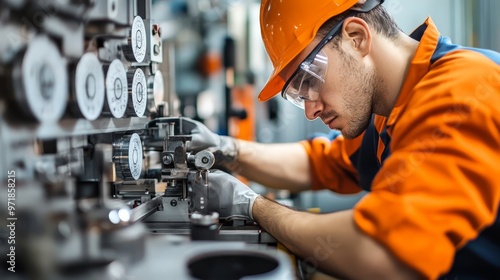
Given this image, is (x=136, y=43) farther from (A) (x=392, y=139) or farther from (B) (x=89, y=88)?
(A) (x=392, y=139)

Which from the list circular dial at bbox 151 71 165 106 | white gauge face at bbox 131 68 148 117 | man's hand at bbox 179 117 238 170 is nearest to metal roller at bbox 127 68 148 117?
white gauge face at bbox 131 68 148 117

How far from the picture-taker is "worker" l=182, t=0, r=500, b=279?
89cm

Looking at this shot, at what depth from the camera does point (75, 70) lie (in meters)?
0.88

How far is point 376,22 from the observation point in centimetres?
127

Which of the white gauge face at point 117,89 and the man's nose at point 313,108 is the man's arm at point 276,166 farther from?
the white gauge face at point 117,89

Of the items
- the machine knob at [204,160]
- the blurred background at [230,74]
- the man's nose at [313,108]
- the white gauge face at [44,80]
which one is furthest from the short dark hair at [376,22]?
the blurred background at [230,74]

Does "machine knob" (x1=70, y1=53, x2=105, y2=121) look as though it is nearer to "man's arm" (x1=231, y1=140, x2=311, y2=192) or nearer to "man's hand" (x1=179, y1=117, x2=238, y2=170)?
"man's hand" (x1=179, y1=117, x2=238, y2=170)

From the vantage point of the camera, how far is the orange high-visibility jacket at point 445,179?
0.88 m

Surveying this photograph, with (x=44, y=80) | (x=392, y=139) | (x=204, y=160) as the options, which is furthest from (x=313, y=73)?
(x=44, y=80)

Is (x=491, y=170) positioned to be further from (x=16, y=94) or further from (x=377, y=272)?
(x=16, y=94)

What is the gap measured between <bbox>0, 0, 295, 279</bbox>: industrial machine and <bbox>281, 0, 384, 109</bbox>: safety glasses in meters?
0.34

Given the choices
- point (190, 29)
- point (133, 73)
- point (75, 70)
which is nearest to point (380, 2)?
point (133, 73)

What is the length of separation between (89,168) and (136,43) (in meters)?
0.40

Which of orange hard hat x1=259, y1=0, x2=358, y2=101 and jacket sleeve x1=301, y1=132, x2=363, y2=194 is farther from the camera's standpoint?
jacket sleeve x1=301, y1=132, x2=363, y2=194
